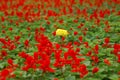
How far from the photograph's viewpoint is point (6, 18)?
27.2ft

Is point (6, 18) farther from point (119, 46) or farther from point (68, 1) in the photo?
point (119, 46)

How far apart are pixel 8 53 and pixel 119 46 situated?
1837 millimetres

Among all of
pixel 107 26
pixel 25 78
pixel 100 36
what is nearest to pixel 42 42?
pixel 25 78

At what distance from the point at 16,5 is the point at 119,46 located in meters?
6.16

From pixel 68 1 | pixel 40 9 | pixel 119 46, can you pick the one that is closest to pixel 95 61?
pixel 119 46

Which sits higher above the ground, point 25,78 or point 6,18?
point 6,18

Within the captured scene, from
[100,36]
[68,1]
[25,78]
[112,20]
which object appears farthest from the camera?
[68,1]

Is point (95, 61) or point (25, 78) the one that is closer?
point (25, 78)

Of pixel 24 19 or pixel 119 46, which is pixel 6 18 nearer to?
pixel 24 19

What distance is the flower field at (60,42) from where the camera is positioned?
4.02 metres

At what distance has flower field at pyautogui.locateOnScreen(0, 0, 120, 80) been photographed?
13.2 feet

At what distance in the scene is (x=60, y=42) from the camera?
595 cm

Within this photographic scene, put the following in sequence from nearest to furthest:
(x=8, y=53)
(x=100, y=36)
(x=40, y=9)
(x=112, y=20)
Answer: (x=8, y=53), (x=100, y=36), (x=112, y=20), (x=40, y=9)

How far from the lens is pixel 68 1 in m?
10.8
